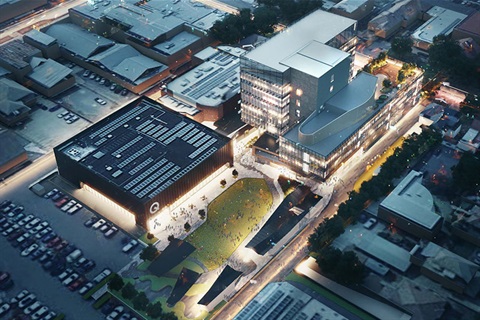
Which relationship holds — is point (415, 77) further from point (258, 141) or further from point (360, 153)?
point (258, 141)

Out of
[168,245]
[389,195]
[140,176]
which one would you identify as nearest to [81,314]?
[168,245]

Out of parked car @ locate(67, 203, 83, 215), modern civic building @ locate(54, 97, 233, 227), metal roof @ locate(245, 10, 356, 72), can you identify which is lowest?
parked car @ locate(67, 203, 83, 215)

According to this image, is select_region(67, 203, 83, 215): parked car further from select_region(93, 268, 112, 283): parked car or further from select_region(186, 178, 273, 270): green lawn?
select_region(186, 178, 273, 270): green lawn

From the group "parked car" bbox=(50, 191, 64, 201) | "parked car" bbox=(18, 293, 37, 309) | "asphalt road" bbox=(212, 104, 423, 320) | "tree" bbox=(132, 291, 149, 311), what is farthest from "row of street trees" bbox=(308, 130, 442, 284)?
"parked car" bbox=(50, 191, 64, 201)

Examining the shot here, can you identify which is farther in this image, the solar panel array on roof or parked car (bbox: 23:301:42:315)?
the solar panel array on roof

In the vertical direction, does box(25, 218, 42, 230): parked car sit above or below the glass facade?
below
